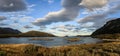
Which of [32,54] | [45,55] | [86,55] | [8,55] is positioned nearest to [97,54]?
[86,55]

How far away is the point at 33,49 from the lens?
3030 cm

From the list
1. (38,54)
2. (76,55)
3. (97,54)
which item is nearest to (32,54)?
(38,54)

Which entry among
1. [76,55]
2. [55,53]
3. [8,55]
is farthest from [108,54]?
[8,55]

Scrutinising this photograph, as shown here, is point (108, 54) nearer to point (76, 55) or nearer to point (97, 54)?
point (97, 54)

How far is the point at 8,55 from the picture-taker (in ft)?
82.9

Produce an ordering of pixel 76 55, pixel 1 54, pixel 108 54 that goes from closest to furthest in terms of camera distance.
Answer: pixel 1 54 → pixel 76 55 → pixel 108 54

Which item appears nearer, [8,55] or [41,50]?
[8,55]

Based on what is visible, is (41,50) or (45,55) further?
(41,50)

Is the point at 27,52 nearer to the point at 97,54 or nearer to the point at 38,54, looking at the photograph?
the point at 38,54

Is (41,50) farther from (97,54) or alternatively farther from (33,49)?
(97,54)

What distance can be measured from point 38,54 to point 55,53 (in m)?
2.38

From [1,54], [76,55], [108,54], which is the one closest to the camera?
[1,54]

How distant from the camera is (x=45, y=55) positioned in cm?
2786

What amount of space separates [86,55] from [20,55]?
9.01 meters
